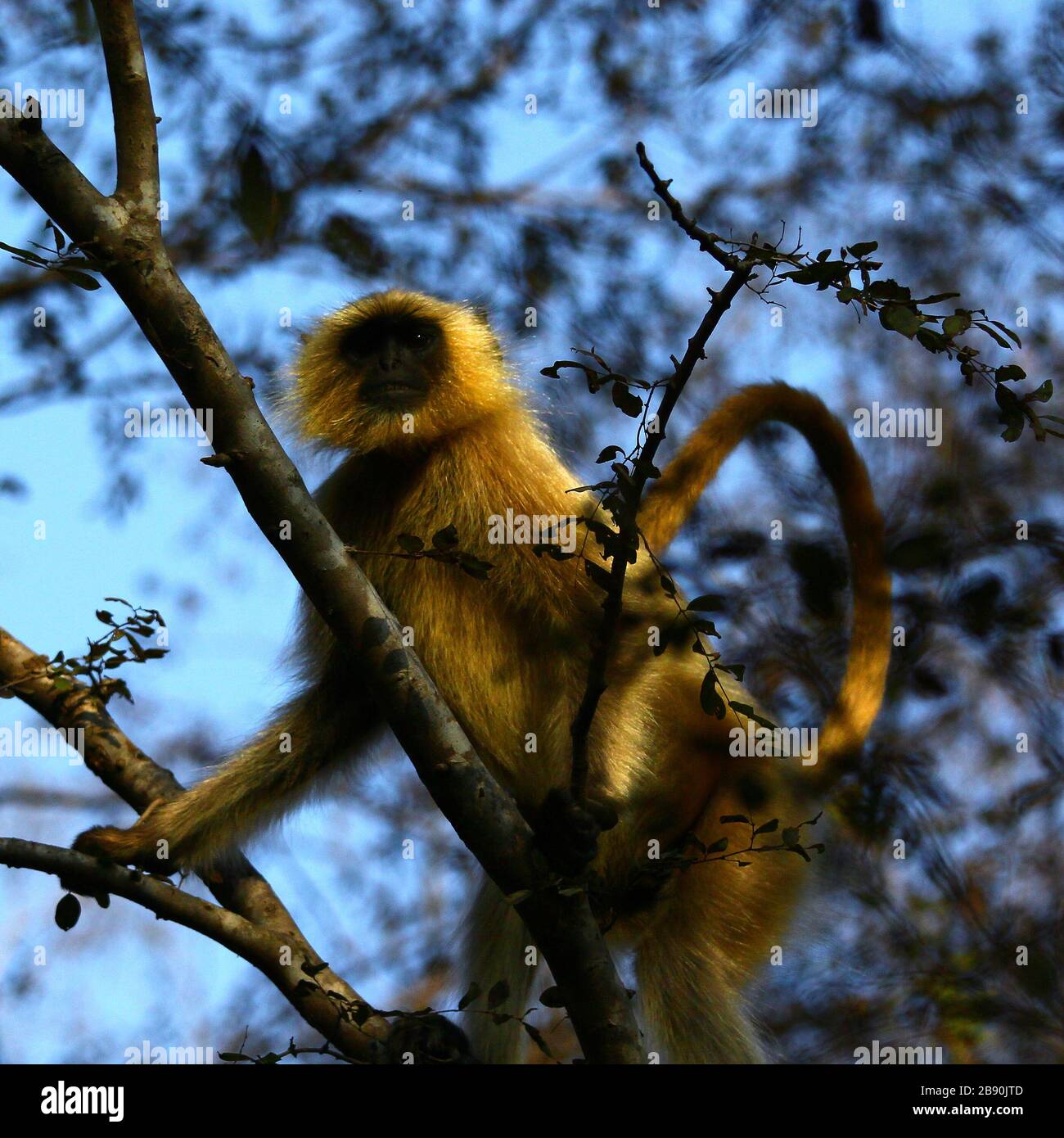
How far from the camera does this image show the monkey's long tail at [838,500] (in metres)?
4.65

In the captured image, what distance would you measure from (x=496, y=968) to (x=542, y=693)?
1.26 meters

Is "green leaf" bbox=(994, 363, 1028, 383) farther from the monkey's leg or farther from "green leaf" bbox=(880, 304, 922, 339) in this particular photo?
the monkey's leg

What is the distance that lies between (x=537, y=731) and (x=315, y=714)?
2.89 ft

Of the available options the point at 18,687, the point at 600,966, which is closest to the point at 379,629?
the point at 600,966

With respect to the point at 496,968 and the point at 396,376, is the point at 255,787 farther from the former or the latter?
the point at 396,376

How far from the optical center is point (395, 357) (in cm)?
520

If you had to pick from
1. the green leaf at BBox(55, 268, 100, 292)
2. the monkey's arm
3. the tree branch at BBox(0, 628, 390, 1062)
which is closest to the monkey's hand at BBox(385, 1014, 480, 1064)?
the tree branch at BBox(0, 628, 390, 1062)

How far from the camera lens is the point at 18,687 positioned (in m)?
4.93

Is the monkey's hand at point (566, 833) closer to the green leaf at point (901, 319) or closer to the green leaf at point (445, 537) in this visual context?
the green leaf at point (445, 537)

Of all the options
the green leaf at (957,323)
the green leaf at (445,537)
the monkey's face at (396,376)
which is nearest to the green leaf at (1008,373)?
the green leaf at (957,323)

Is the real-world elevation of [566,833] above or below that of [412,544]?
below

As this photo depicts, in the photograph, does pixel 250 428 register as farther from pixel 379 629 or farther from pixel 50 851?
pixel 50 851

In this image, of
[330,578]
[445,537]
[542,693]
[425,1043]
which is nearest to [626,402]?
[445,537]
